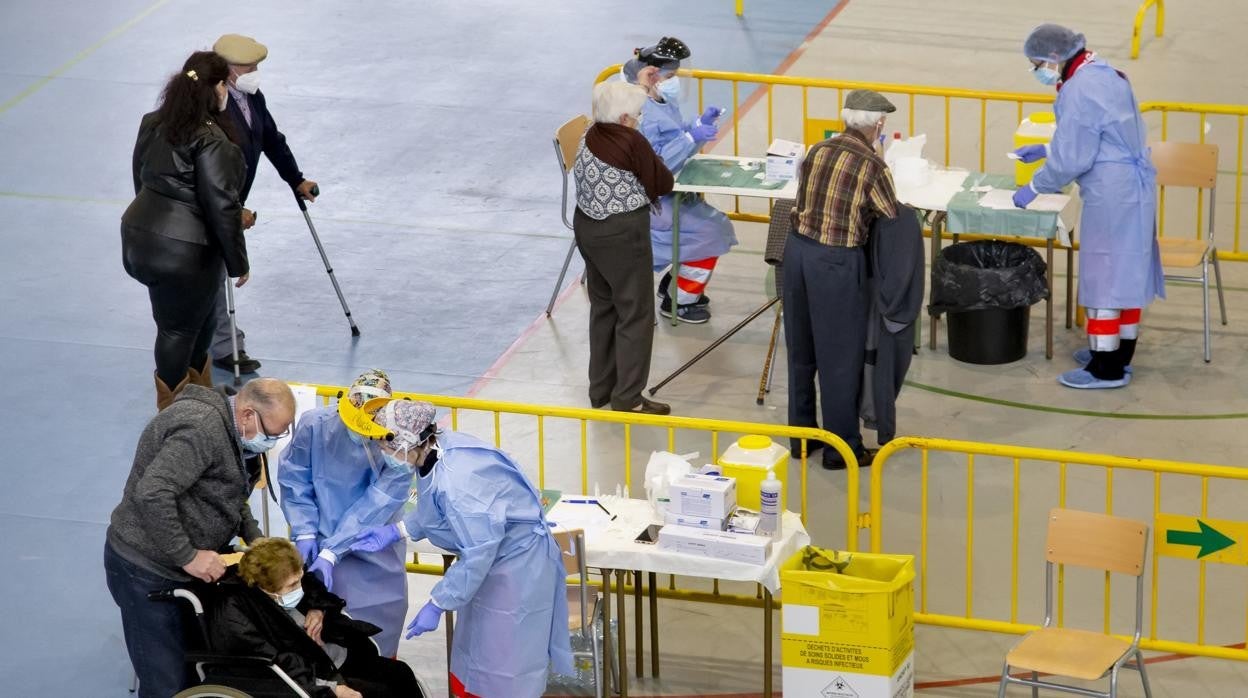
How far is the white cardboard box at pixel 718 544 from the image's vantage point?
21.4ft

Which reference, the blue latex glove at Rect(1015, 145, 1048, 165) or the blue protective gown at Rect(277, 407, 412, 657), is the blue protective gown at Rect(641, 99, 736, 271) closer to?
the blue latex glove at Rect(1015, 145, 1048, 165)

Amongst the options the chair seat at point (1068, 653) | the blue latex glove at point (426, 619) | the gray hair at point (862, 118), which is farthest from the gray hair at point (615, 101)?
the chair seat at point (1068, 653)

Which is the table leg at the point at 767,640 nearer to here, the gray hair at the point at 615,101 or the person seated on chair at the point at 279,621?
the person seated on chair at the point at 279,621

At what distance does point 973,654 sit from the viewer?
287 inches

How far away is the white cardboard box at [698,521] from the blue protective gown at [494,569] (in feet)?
1.69

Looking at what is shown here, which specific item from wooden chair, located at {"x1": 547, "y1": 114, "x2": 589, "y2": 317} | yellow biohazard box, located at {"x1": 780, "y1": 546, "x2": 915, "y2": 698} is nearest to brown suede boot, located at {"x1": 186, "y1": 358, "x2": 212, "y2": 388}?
wooden chair, located at {"x1": 547, "y1": 114, "x2": 589, "y2": 317}

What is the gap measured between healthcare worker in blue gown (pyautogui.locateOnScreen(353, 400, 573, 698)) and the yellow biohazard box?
32.2 inches

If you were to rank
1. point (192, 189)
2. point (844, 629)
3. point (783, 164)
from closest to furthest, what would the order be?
1. point (844, 629)
2. point (192, 189)
3. point (783, 164)

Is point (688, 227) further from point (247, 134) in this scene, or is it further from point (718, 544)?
point (718, 544)

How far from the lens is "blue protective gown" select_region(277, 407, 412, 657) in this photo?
6551 millimetres

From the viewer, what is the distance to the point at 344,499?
21.9 ft

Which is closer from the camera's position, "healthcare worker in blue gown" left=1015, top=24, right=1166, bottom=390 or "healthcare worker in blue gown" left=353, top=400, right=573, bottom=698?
"healthcare worker in blue gown" left=353, top=400, right=573, bottom=698

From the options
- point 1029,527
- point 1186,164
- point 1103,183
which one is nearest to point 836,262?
point 1029,527

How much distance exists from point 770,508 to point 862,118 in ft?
7.32
